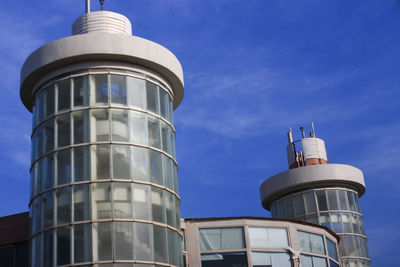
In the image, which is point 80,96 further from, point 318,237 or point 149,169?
point 318,237

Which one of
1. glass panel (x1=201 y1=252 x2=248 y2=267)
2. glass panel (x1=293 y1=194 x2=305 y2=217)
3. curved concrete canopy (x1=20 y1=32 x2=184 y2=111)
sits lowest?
glass panel (x1=201 y1=252 x2=248 y2=267)

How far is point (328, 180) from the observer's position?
51000mm

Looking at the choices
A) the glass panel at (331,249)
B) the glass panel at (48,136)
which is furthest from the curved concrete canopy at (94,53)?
the glass panel at (331,249)

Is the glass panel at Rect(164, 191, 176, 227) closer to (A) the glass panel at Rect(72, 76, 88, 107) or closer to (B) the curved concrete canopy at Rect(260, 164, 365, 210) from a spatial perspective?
(A) the glass panel at Rect(72, 76, 88, 107)

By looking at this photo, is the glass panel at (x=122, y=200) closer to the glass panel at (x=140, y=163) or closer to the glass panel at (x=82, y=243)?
the glass panel at (x=140, y=163)

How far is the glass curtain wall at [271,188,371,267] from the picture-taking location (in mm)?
51594

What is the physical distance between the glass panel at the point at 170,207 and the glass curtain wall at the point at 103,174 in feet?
0.17

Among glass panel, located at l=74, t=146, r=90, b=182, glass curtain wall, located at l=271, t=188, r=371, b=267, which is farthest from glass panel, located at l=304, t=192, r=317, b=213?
glass panel, located at l=74, t=146, r=90, b=182

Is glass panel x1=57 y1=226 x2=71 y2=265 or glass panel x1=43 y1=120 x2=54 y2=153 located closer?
glass panel x1=57 y1=226 x2=71 y2=265

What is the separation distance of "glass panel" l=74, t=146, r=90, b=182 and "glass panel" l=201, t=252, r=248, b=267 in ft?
27.6

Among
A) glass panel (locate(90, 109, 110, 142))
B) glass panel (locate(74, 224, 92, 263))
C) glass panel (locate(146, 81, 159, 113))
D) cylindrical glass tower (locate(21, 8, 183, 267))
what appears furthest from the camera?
glass panel (locate(146, 81, 159, 113))

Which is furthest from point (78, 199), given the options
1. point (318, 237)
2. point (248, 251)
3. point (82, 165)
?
point (318, 237)

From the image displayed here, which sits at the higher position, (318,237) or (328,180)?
(328,180)

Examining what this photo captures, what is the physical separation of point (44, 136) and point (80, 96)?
2797mm
